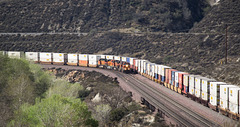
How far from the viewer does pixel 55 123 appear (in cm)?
2469

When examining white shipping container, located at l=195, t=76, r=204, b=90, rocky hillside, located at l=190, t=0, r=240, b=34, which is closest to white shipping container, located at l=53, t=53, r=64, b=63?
rocky hillside, located at l=190, t=0, r=240, b=34

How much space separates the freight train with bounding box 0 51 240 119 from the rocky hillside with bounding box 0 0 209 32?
44711 mm

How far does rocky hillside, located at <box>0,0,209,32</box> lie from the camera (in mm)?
131750

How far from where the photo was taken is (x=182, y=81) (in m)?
45.1

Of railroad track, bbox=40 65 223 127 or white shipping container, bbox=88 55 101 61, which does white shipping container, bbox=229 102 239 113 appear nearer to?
railroad track, bbox=40 65 223 127

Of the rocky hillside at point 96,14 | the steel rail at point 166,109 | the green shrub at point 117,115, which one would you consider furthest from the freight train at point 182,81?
the rocky hillside at point 96,14

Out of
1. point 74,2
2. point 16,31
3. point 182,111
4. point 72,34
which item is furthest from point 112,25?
point 182,111

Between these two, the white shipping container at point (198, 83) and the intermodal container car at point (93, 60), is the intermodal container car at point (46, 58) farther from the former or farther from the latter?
the white shipping container at point (198, 83)

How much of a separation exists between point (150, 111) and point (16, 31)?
376 feet

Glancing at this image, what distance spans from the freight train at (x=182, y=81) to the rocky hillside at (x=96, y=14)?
44711mm

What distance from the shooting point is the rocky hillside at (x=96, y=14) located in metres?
132

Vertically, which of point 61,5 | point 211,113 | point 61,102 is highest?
point 61,5

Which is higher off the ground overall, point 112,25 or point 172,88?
point 112,25

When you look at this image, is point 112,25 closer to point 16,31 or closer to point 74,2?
point 74,2
